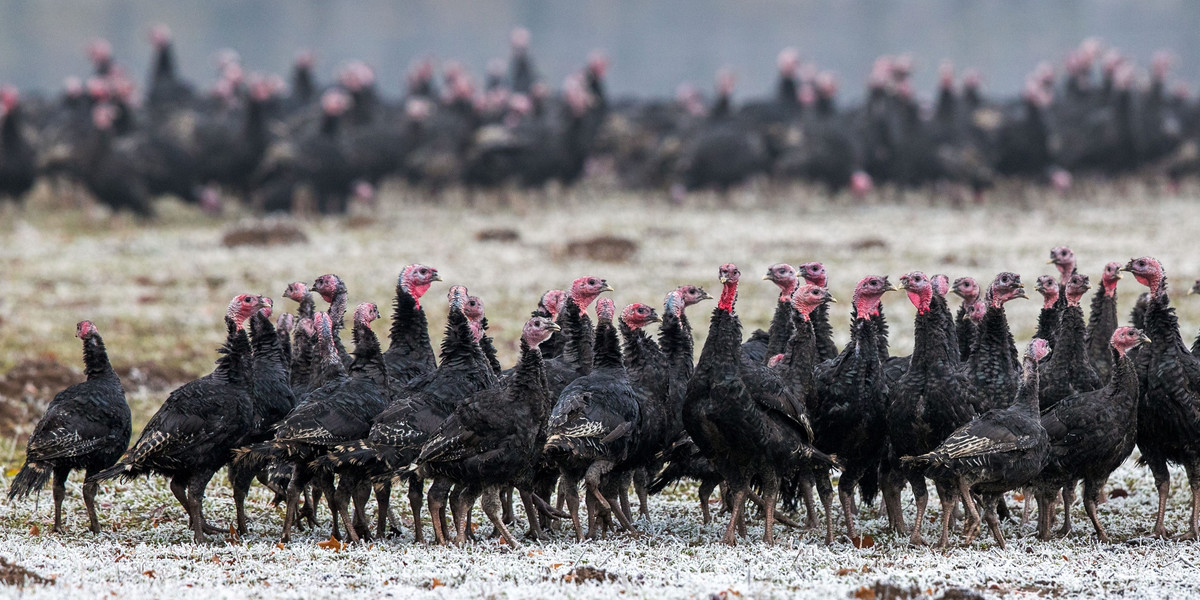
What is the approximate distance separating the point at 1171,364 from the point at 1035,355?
5.43 feet

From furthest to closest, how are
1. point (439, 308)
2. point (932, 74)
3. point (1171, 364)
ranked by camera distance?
point (932, 74), point (439, 308), point (1171, 364)

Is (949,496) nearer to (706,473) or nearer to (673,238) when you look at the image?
(706,473)

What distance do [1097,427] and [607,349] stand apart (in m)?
4.85

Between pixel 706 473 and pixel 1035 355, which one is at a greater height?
pixel 1035 355

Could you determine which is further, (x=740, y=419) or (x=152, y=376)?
(x=152, y=376)

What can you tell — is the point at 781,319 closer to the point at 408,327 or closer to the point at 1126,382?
the point at 1126,382

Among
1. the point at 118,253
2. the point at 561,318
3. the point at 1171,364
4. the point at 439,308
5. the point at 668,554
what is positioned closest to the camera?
the point at 668,554

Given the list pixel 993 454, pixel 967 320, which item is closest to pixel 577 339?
pixel 967 320

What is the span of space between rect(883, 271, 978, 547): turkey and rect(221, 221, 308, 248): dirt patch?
961 inches

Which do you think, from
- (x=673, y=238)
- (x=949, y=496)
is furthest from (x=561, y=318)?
(x=673, y=238)

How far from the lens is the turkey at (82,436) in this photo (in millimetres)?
13305

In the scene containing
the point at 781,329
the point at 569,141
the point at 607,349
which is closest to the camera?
the point at 607,349

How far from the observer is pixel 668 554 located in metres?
12.5

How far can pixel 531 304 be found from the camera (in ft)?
91.2
